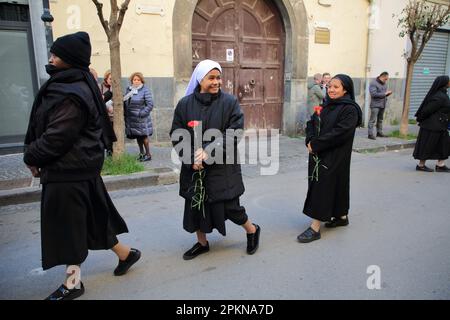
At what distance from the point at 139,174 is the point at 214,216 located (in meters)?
3.04

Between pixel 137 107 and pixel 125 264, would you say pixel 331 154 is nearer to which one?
pixel 125 264

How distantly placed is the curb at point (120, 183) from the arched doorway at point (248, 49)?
12.2 feet

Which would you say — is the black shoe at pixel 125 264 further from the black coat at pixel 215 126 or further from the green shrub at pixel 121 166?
the green shrub at pixel 121 166

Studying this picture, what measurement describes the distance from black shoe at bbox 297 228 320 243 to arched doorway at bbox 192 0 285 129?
6012mm

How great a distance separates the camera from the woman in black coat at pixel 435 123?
21.4ft

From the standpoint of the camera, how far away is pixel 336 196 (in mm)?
3992

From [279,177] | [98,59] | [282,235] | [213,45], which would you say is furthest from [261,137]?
[282,235]

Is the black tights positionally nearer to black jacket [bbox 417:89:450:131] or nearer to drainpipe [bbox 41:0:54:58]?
drainpipe [bbox 41:0:54:58]

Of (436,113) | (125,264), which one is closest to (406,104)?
(436,113)

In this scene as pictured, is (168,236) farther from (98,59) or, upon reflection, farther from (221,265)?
(98,59)

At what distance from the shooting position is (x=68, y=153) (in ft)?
8.57

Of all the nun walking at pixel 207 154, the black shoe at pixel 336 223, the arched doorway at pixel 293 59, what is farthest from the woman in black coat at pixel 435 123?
the nun walking at pixel 207 154

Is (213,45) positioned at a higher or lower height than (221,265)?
higher
